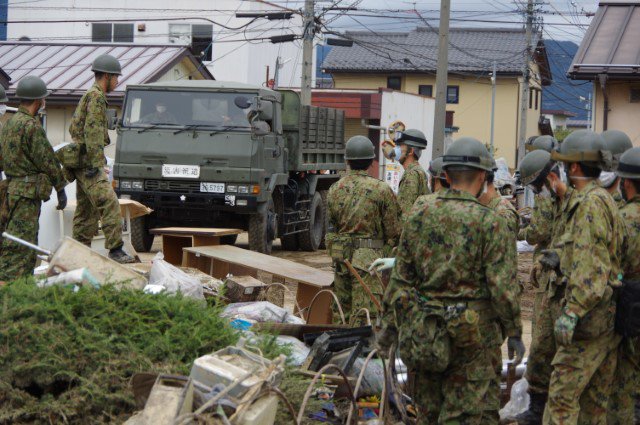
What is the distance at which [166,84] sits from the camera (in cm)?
1496

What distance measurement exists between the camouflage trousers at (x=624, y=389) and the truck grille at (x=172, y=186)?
30.9ft

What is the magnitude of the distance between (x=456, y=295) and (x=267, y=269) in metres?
4.50

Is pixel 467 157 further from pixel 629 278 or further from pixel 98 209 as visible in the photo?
pixel 98 209

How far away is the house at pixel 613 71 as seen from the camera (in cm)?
1691

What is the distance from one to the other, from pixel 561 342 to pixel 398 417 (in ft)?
4.28

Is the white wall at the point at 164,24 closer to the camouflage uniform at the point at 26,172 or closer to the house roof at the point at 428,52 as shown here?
the house roof at the point at 428,52

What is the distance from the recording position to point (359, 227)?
7996 mm

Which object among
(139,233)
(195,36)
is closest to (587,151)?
(139,233)

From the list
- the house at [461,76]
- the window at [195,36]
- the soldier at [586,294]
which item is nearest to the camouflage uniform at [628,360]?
the soldier at [586,294]

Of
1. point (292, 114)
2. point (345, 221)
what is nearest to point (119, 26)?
point (292, 114)

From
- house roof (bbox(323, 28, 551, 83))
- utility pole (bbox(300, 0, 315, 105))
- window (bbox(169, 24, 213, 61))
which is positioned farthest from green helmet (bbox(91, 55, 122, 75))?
house roof (bbox(323, 28, 551, 83))

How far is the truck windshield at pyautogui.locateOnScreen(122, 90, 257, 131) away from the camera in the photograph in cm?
1473

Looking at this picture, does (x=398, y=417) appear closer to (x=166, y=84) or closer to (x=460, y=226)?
(x=460, y=226)

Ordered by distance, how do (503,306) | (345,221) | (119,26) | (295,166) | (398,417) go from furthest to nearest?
(119,26), (295,166), (345,221), (398,417), (503,306)
